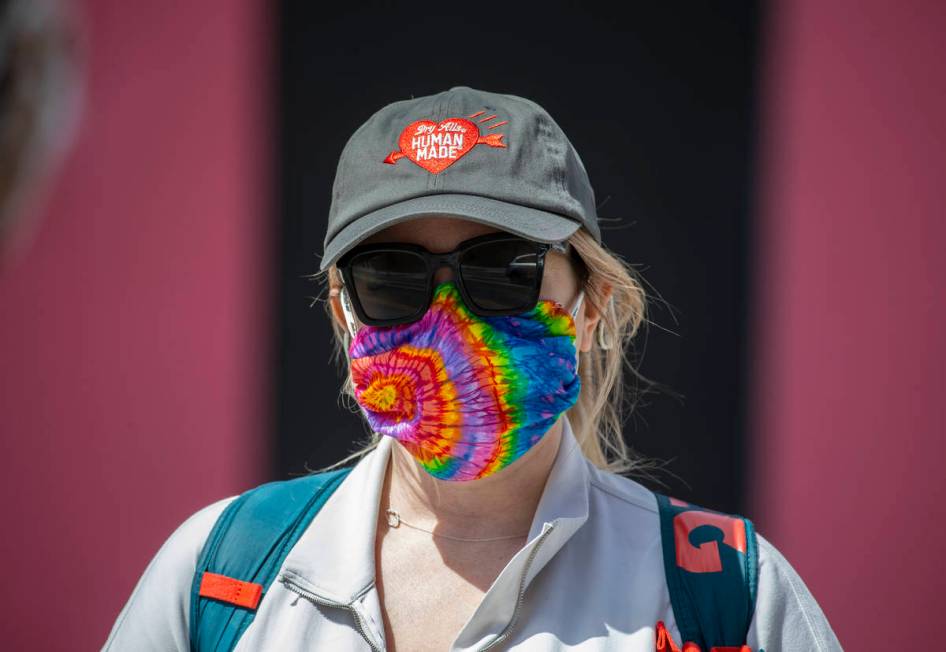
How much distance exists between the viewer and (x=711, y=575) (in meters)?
1.59

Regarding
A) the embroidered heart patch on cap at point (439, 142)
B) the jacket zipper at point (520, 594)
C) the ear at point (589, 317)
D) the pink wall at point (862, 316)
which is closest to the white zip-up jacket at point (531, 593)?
the jacket zipper at point (520, 594)

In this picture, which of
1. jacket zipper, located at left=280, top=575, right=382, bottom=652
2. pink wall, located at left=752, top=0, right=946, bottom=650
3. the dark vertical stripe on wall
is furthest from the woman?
pink wall, located at left=752, top=0, right=946, bottom=650

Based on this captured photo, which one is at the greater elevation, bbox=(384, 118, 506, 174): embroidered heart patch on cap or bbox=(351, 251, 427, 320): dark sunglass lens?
bbox=(384, 118, 506, 174): embroidered heart patch on cap

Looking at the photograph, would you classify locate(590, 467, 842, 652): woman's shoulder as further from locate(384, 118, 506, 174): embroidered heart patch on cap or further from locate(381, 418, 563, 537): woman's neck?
locate(384, 118, 506, 174): embroidered heart patch on cap

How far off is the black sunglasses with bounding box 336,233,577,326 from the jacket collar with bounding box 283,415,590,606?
0.31 m

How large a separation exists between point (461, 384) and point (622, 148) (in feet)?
6.34

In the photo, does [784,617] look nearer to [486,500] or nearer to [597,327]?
[486,500]

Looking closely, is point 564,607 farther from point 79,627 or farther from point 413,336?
point 79,627

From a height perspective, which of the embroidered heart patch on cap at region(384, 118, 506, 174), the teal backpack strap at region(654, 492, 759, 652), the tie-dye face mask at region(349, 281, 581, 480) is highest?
the embroidered heart patch on cap at region(384, 118, 506, 174)

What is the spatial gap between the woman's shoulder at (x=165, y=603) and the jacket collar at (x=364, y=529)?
0.61 ft

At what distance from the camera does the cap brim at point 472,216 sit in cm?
163

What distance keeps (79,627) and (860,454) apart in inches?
109

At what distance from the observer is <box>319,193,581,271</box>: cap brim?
163cm

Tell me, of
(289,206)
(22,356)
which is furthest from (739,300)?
(22,356)
